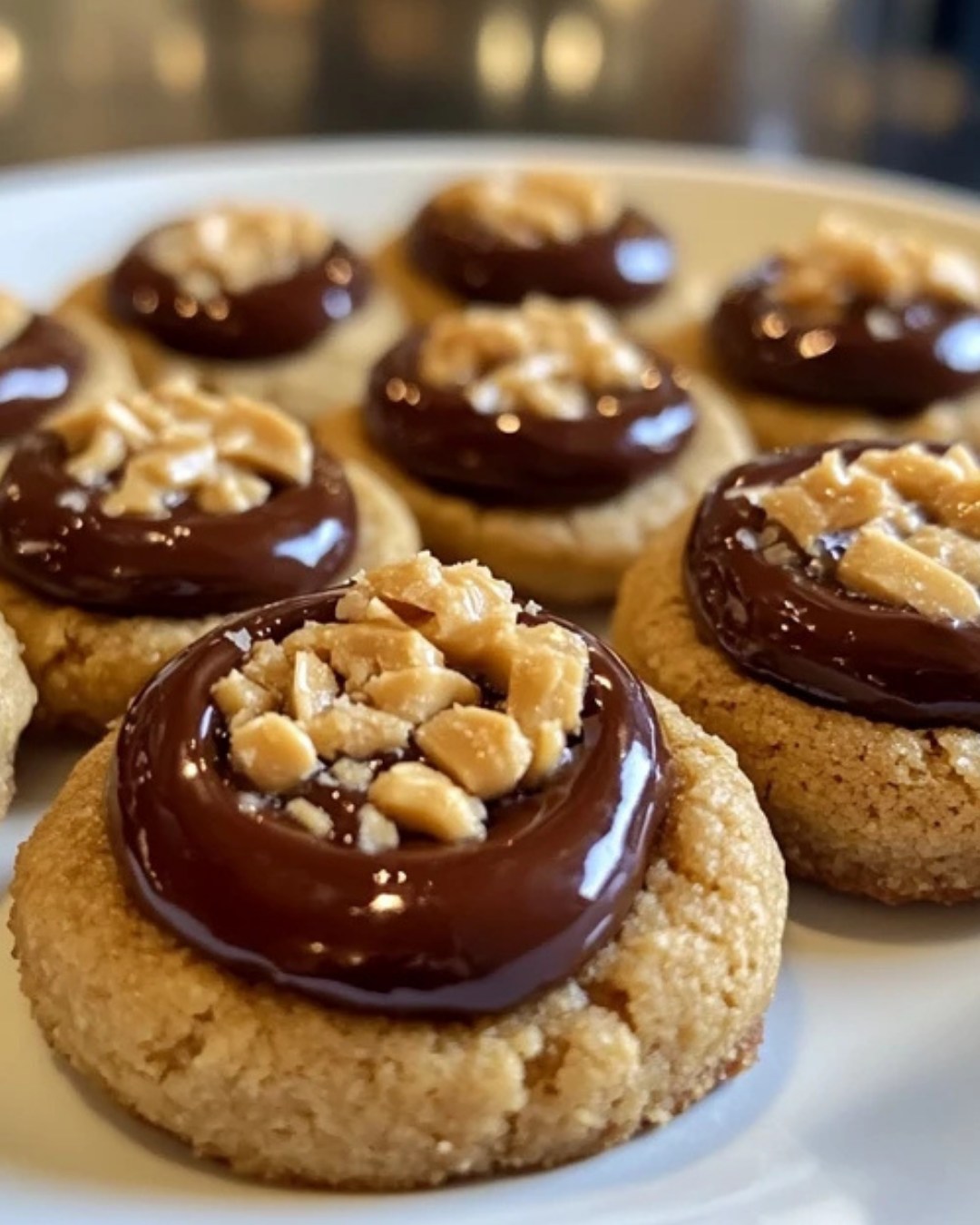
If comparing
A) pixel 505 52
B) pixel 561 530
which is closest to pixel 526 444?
pixel 561 530

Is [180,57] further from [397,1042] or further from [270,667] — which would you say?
[397,1042]

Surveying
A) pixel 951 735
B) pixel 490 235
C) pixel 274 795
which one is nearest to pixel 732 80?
pixel 490 235

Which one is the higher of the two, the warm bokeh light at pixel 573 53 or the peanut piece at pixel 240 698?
the peanut piece at pixel 240 698

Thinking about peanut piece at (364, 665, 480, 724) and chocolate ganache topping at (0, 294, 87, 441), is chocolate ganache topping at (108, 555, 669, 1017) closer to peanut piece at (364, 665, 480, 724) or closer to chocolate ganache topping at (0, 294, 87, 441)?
peanut piece at (364, 665, 480, 724)

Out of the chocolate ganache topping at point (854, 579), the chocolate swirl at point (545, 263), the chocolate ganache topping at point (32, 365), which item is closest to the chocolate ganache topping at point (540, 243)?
the chocolate swirl at point (545, 263)

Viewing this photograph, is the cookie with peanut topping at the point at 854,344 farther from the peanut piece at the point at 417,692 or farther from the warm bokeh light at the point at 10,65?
the warm bokeh light at the point at 10,65

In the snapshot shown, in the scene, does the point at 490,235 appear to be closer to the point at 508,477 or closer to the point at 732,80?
the point at 508,477

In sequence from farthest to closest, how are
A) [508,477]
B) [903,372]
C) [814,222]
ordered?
[814,222]
[903,372]
[508,477]
